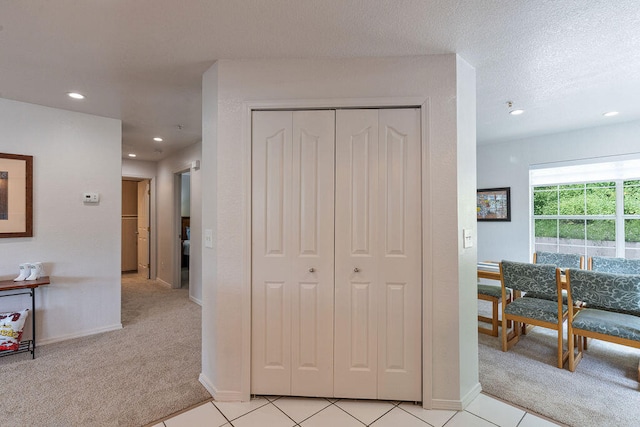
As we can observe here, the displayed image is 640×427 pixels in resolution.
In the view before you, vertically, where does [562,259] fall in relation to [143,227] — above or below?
below

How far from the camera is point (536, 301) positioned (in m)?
2.87

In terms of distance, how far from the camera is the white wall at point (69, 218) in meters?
2.95

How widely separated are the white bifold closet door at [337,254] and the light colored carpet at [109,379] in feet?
2.38

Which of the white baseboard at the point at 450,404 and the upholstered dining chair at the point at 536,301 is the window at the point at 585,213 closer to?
the upholstered dining chair at the point at 536,301

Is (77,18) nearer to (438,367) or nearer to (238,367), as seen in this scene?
(238,367)

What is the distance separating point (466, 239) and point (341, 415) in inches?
57.9

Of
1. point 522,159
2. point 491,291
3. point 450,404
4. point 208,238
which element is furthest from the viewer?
point 522,159

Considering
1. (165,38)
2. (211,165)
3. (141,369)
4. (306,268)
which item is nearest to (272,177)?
(211,165)

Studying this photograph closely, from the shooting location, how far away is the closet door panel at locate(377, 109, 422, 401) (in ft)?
6.79

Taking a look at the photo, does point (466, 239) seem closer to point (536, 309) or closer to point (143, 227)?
point (536, 309)

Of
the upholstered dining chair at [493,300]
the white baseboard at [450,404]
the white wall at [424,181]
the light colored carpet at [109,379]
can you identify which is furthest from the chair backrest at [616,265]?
the light colored carpet at [109,379]

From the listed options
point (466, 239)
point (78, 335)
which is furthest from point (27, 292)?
point (466, 239)

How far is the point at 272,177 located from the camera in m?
2.13

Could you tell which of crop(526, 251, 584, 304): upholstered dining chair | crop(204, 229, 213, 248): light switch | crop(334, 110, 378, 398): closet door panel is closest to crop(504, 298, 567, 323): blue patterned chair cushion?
crop(526, 251, 584, 304): upholstered dining chair
